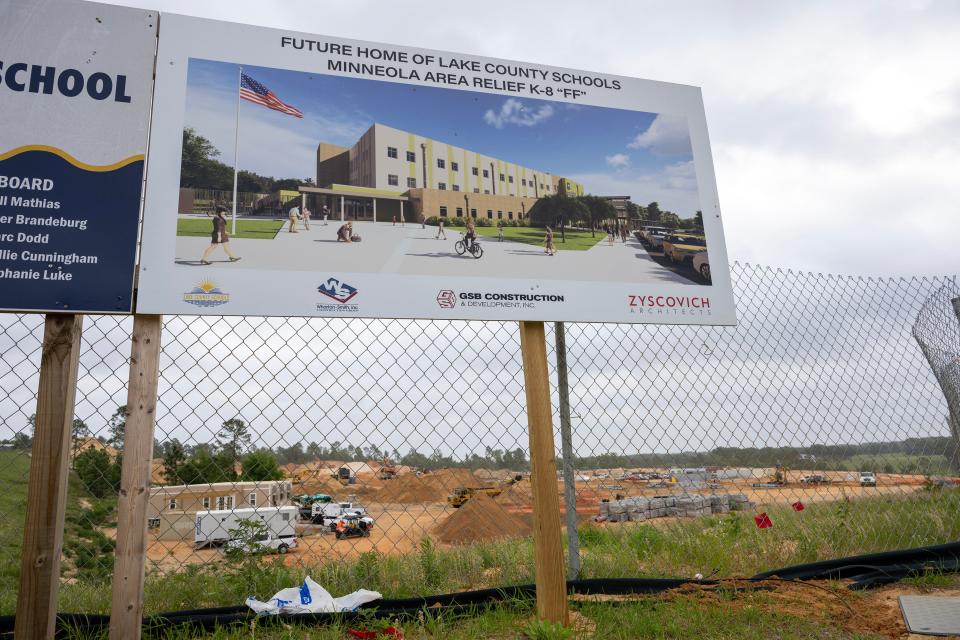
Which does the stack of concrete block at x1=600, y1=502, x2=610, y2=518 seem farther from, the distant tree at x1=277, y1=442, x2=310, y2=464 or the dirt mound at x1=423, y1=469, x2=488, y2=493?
the distant tree at x1=277, y1=442, x2=310, y2=464

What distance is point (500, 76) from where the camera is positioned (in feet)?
12.0

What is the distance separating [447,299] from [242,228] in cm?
112

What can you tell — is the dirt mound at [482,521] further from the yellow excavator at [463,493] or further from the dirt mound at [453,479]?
the dirt mound at [453,479]

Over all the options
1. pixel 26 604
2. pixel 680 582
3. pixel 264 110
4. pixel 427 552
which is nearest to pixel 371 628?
pixel 427 552

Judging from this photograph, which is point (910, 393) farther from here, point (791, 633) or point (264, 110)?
point (264, 110)

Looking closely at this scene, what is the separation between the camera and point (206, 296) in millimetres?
2820

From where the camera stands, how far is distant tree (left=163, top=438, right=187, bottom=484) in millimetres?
3307

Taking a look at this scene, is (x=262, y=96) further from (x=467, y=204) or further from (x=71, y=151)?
(x=467, y=204)

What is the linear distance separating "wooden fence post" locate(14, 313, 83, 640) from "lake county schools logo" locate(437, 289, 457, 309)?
1.73m

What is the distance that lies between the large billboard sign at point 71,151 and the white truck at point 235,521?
1.52m

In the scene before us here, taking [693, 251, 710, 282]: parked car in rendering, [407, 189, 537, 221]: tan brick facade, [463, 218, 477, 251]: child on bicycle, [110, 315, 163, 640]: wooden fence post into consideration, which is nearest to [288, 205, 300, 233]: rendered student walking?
[407, 189, 537, 221]: tan brick facade

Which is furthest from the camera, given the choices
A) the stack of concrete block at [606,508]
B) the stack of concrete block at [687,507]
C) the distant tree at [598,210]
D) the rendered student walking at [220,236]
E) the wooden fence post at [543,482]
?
the stack of concrete block at [606,508]

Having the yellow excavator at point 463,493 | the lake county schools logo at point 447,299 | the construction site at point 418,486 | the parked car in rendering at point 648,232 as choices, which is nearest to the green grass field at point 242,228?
the lake county schools logo at point 447,299

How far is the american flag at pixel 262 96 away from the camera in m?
3.14
